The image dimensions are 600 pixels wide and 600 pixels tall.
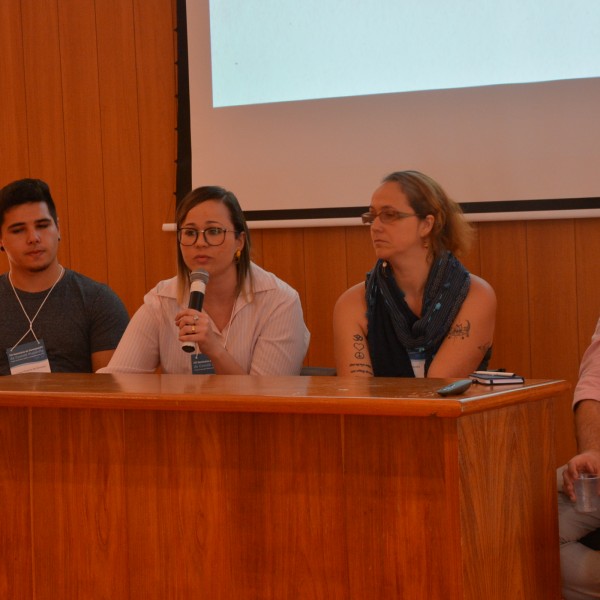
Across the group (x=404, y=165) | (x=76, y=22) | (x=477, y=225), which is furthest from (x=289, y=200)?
(x=76, y=22)

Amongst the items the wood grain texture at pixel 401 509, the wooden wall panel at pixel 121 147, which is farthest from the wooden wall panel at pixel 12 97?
the wood grain texture at pixel 401 509

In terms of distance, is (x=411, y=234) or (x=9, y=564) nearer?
(x=9, y=564)

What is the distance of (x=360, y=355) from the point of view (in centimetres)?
258

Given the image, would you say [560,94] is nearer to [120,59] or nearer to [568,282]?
[568,282]

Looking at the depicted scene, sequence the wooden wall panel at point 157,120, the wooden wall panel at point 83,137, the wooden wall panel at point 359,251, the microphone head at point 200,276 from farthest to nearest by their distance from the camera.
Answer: the wooden wall panel at point 83,137
the wooden wall panel at point 157,120
the wooden wall panel at point 359,251
the microphone head at point 200,276

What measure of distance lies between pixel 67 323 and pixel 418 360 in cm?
117

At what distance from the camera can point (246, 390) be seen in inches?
67.2

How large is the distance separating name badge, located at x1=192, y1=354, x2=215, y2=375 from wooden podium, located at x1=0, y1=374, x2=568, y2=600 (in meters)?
0.68

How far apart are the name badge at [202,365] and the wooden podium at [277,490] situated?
68 cm

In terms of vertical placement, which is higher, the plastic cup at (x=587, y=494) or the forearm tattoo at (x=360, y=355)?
the forearm tattoo at (x=360, y=355)

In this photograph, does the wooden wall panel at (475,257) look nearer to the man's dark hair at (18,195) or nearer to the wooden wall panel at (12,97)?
the man's dark hair at (18,195)

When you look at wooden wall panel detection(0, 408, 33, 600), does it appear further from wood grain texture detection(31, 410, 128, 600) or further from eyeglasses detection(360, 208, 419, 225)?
eyeglasses detection(360, 208, 419, 225)

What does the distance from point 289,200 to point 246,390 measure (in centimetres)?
174

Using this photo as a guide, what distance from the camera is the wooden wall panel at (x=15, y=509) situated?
73.0 inches
